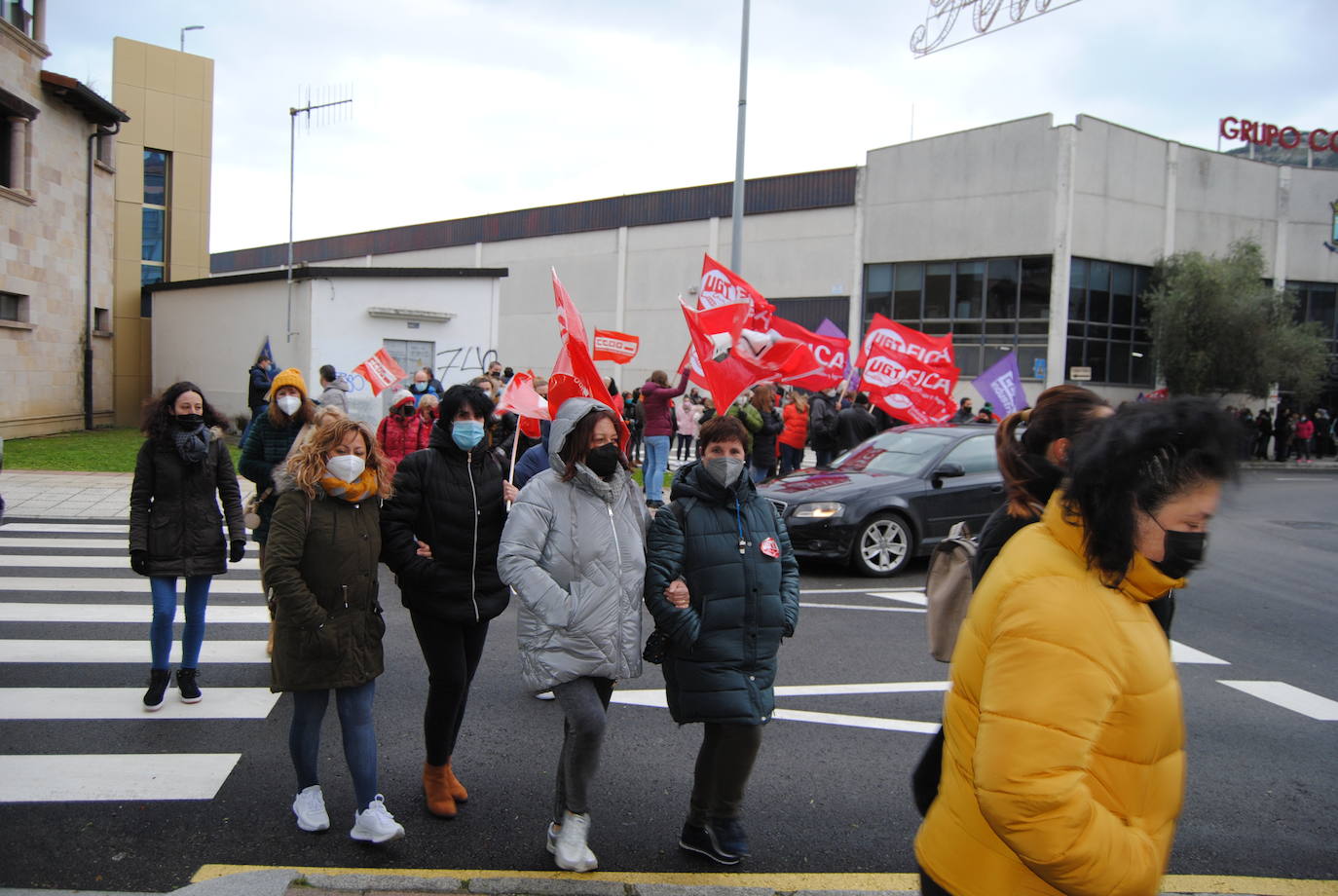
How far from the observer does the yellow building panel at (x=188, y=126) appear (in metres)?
31.2

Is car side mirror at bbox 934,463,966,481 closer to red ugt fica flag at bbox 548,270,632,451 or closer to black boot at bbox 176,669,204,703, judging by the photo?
red ugt fica flag at bbox 548,270,632,451

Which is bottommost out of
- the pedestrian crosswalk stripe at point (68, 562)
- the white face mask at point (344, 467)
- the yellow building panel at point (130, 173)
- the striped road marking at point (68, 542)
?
the striped road marking at point (68, 542)

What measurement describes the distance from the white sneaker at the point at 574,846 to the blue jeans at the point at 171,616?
2.85m

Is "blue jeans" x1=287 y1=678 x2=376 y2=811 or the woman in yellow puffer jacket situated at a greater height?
the woman in yellow puffer jacket

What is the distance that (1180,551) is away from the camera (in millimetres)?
1798

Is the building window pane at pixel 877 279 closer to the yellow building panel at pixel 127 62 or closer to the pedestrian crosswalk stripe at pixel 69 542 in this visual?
the yellow building panel at pixel 127 62

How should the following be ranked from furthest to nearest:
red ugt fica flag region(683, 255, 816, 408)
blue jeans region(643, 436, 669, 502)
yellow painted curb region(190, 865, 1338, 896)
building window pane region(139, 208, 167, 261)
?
1. building window pane region(139, 208, 167, 261)
2. blue jeans region(643, 436, 669, 502)
3. red ugt fica flag region(683, 255, 816, 408)
4. yellow painted curb region(190, 865, 1338, 896)

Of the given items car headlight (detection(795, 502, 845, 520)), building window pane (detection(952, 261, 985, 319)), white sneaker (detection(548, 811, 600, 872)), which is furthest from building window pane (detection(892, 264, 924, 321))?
white sneaker (detection(548, 811, 600, 872))

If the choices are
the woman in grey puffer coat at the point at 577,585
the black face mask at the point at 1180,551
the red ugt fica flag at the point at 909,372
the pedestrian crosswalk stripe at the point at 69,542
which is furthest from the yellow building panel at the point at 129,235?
the black face mask at the point at 1180,551

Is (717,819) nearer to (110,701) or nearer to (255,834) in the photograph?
(255,834)

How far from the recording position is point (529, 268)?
4656cm

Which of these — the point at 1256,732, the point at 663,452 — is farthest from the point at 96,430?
the point at 1256,732

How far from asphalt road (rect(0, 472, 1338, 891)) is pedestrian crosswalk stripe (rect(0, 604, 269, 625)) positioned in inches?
6.8

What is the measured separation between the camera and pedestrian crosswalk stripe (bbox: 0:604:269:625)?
24.7 ft
